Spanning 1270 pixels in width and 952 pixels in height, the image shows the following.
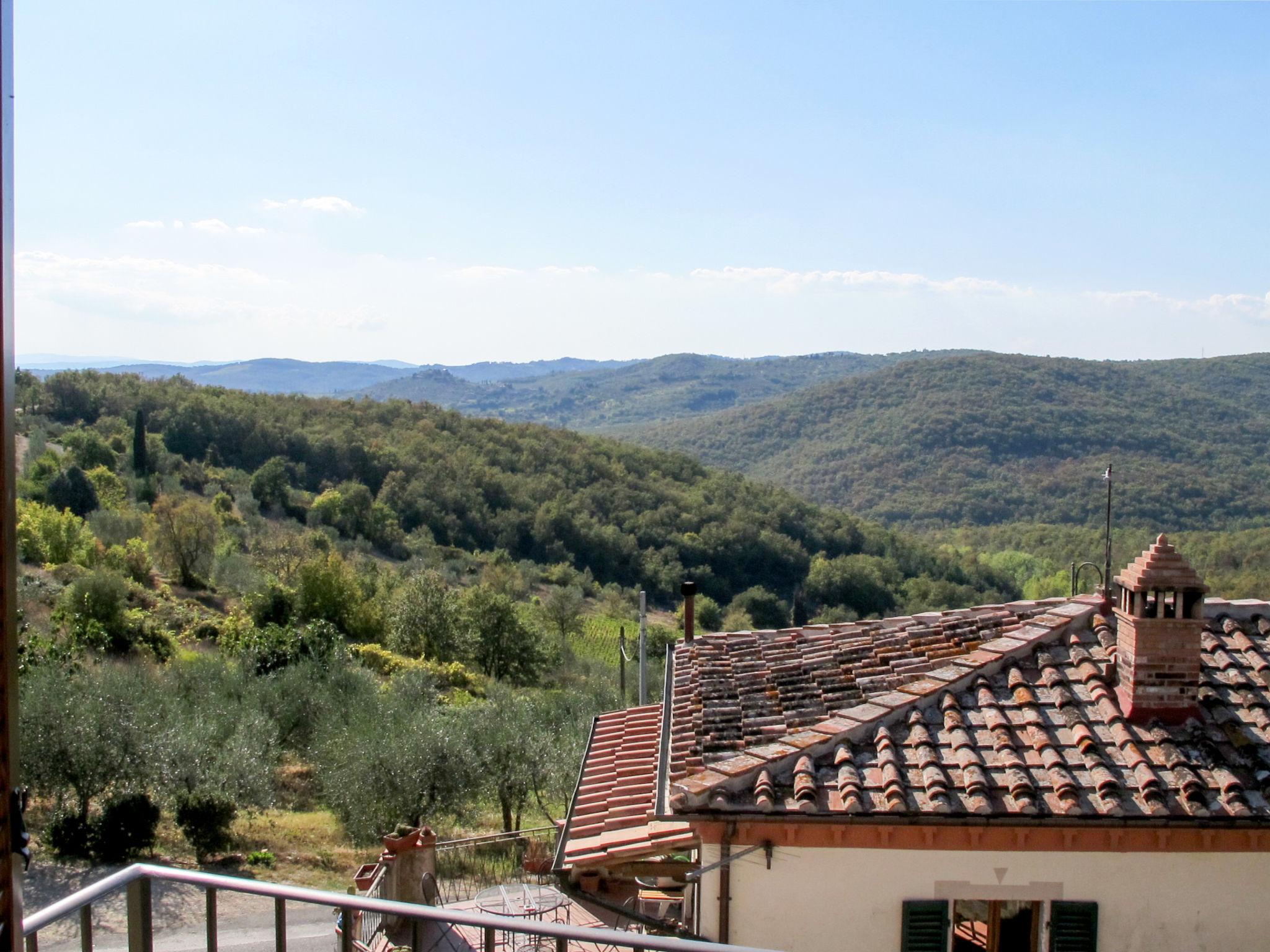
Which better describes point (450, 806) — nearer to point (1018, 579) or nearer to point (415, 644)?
point (415, 644)

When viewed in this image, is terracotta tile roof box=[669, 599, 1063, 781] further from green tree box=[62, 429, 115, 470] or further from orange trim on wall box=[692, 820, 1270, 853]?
green tree box=[62, 429, 115, 470]

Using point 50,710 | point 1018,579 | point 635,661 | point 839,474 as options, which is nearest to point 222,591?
point 635,661

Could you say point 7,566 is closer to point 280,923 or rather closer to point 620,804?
point 280,923

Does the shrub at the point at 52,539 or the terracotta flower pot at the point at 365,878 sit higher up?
the shrub at the point at 52,539

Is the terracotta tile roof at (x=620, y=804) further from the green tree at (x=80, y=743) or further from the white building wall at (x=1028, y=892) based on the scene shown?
the green tree at (x=80, y=743)

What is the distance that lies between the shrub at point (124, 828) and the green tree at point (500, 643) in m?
18.8

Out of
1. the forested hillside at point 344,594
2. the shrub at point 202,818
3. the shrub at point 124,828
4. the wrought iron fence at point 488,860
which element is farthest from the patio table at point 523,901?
the shrub at point 124,828

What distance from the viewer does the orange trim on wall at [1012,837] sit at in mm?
5758

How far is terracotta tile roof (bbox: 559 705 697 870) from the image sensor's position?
682 cm

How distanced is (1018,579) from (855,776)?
6851cm

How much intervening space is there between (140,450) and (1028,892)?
52640 millimetres

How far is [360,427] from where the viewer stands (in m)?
72.1

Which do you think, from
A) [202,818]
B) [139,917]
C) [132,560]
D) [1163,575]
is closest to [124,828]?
[202,818]

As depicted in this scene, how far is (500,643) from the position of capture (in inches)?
1426
